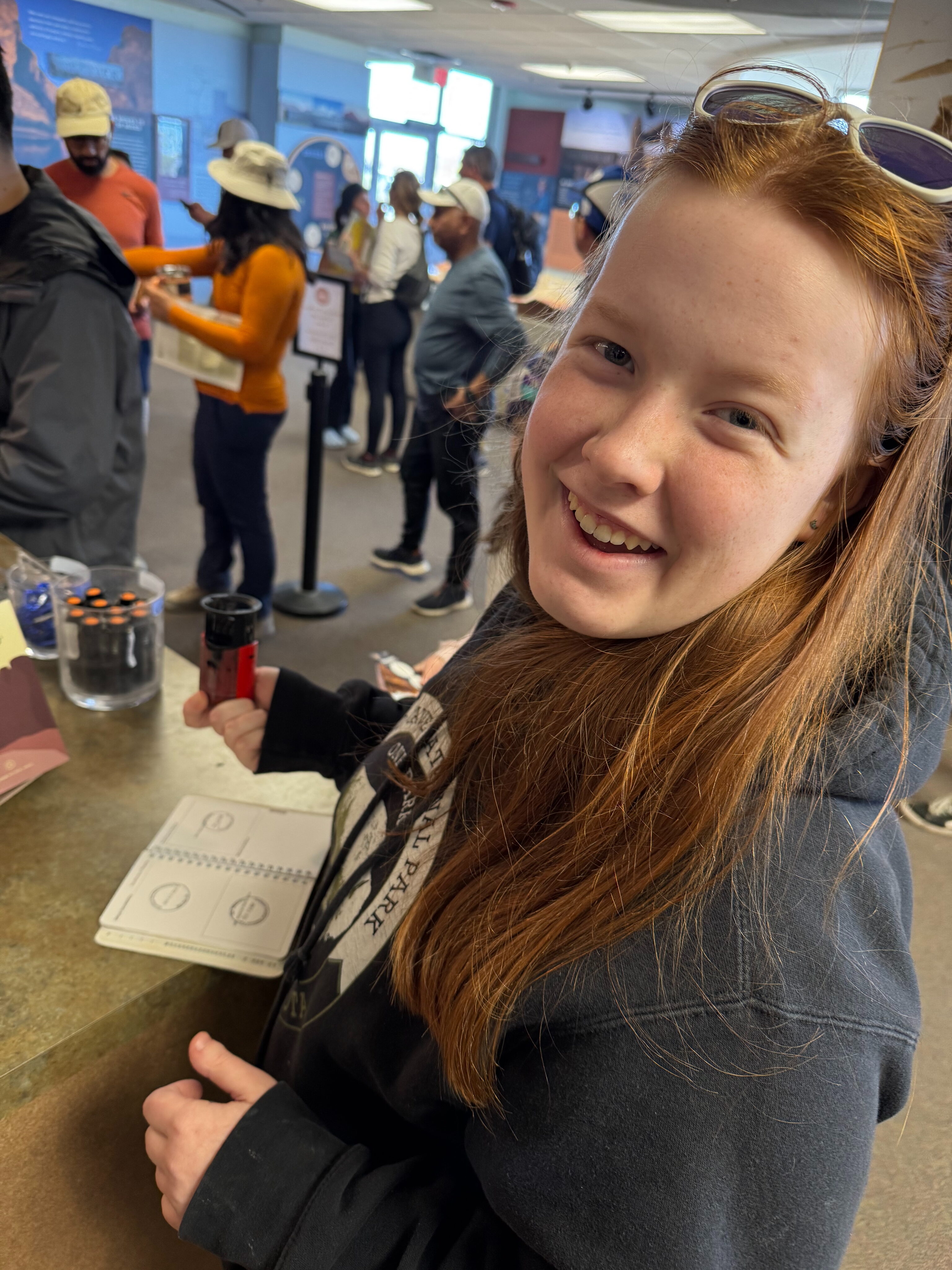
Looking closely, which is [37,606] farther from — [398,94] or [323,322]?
[398,94]

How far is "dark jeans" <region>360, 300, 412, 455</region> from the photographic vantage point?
17.5 feet

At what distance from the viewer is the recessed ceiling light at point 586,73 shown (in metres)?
9.59

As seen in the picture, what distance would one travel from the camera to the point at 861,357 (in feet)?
1.78

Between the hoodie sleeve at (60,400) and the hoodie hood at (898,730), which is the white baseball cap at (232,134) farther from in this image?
the hoodie hood at (898,730)

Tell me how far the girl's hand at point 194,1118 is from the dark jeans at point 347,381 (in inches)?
203

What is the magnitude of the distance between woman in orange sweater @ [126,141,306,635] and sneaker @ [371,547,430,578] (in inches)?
36.2

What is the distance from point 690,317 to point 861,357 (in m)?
0.11

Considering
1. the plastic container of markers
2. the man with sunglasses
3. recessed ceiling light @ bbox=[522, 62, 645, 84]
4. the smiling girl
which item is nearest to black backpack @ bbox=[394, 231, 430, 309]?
the man with sunglasses

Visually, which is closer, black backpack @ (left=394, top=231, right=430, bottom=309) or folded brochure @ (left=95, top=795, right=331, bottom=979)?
folded brochure @ (left=95, top=795, right=331, bottom=979)

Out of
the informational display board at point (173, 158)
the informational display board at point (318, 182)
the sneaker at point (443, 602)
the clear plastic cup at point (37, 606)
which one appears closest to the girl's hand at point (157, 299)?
the sneaker at point (443, 602)

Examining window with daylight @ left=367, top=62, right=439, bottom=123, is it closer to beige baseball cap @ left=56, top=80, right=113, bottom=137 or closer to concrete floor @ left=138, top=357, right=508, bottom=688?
concrete floor @ left=138, top=357, right=508, bottom=688

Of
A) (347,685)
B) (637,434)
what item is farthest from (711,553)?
(347,685)

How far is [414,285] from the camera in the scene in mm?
5141

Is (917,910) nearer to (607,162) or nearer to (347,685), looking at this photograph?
(347,685)
